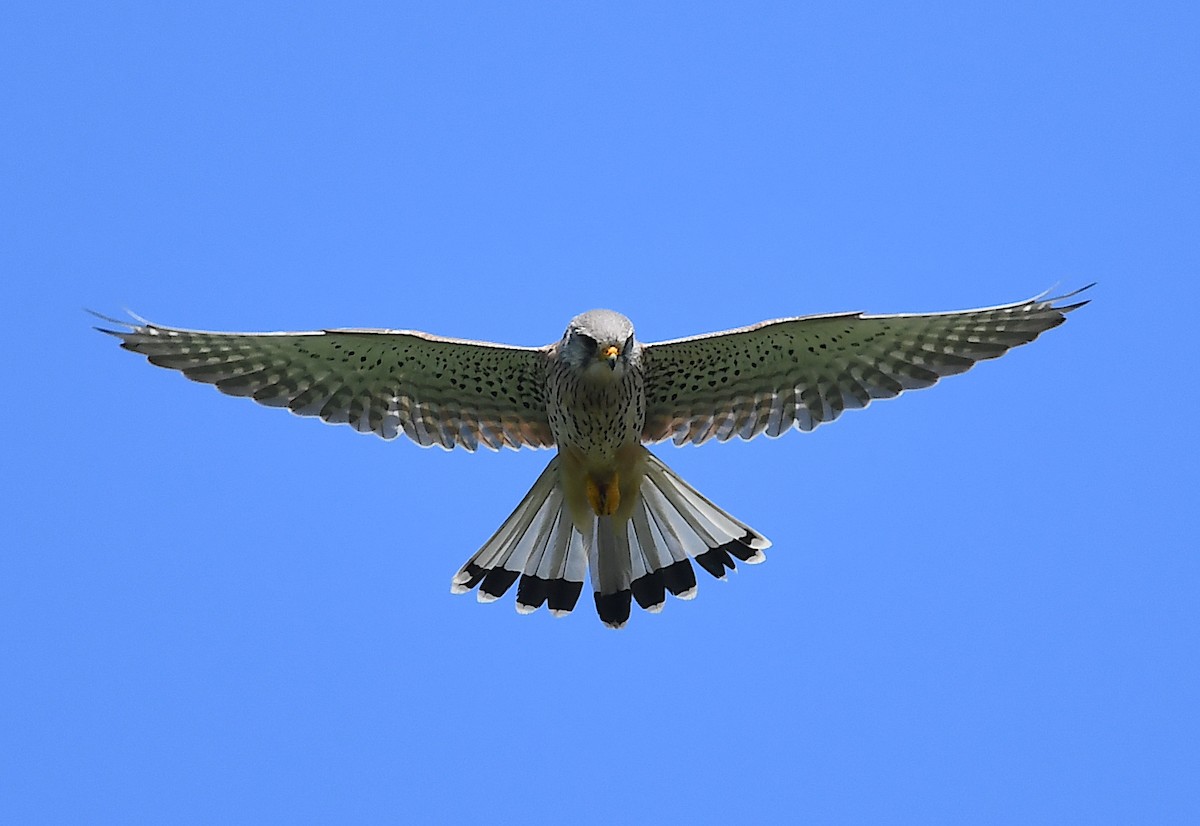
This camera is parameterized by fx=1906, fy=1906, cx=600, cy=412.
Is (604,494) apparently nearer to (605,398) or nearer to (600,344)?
(605,398)

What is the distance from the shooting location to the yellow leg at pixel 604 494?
11.0 m

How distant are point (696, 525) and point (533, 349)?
149cm

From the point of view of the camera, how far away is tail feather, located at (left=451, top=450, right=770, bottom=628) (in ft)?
37.3

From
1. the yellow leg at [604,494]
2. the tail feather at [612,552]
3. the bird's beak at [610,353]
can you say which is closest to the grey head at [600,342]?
the bird's beak at [610,353]

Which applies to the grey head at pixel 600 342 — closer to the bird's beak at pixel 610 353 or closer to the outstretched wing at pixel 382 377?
the bird's beak at pixel 610 353

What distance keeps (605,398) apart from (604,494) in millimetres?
778

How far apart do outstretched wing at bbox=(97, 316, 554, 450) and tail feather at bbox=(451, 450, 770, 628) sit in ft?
1.82

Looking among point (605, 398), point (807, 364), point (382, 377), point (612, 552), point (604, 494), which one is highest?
point (807, 364)

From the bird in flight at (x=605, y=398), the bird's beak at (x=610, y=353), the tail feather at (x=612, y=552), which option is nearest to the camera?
the bird's beak at (x=610, y=353)

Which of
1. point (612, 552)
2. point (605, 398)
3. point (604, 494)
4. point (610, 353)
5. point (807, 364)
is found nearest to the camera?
point (610, 353)

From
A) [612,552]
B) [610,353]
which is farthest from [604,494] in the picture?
[610,353]

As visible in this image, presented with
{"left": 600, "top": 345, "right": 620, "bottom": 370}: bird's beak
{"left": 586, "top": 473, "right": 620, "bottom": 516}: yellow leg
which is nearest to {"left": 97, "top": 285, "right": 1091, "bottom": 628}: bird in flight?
{"left": 586, "top": 473, "right": 620, "bottom": 516}: yellow leg

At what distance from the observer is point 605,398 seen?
10.5 meters

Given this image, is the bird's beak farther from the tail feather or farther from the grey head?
the tail feather
